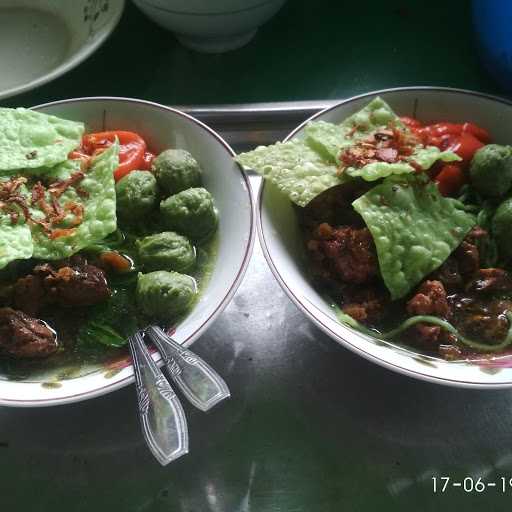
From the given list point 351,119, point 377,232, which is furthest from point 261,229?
point 351,119

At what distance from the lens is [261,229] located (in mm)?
1569

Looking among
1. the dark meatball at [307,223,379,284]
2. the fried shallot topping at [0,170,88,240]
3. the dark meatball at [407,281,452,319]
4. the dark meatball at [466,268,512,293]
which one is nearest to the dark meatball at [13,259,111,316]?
the fried shallot topping at [0,170,88,240]

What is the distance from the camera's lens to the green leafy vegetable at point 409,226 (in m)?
1.51

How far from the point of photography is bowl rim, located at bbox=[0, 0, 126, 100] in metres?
2.03

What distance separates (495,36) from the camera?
7.03ft

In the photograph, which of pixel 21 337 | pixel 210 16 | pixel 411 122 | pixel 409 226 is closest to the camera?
pixel 21 337

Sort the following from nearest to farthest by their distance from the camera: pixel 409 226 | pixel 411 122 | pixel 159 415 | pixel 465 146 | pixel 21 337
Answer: pixel 159 415
pixel 21 337
pixel 409 226
pixel 465 146
pixel 411 122

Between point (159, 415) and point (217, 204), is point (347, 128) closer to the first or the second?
point (217, 204)

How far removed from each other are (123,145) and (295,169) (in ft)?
2.03

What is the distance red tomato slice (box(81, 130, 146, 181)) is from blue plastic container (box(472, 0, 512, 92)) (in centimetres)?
138

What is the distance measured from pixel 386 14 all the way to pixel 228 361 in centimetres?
197

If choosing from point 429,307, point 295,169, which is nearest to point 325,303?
point 429,307

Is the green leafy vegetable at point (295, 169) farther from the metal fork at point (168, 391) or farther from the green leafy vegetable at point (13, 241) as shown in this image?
the green leafy vegetable at point (13, 241)

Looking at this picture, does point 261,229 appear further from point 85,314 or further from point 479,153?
point 479,153
